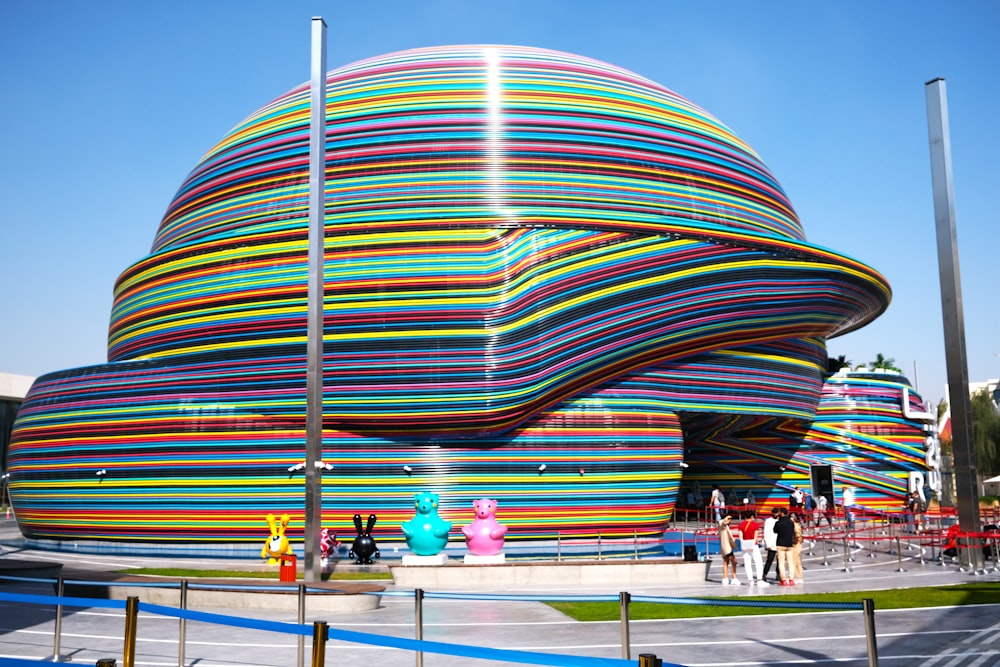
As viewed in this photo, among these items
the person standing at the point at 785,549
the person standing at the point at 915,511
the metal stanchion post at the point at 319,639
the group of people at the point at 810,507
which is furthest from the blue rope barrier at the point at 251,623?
the person standing at the point at 915,511

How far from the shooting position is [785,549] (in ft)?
62.8

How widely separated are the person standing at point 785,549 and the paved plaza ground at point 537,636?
1.86 m

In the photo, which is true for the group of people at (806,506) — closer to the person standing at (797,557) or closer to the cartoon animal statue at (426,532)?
the person standing at (797,557)

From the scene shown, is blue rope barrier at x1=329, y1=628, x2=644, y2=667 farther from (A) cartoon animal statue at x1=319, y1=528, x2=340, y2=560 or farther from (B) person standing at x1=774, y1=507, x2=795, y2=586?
(A) cartoon animal statue at x1=319, y1=528, x2=340, y2=560

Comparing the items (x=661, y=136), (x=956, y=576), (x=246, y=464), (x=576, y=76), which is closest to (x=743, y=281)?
(x=661, y=136)

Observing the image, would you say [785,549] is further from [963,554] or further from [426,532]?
[426,532]

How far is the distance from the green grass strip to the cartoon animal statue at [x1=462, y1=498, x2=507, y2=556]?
5357 mm

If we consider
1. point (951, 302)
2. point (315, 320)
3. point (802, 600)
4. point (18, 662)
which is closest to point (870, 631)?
point (18, 662)

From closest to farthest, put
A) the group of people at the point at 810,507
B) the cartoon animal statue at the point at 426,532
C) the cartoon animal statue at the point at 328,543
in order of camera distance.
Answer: the cartoon animal statue at the point at 426,532 < the cartoon animal statue at the point at 328,543 < the group of people at the point at 810,507

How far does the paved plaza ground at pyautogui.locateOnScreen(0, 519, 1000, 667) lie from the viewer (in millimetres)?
10922

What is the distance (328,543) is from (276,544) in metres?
2.17

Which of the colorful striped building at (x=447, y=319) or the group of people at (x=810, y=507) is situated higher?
the colorful striped building at (x=447, y=319)

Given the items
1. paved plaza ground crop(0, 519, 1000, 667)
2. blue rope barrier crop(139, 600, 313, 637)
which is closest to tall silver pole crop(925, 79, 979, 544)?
paved plaza ground crop(0, 519, 1000, 667)

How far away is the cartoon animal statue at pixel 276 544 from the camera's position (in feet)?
72.3
